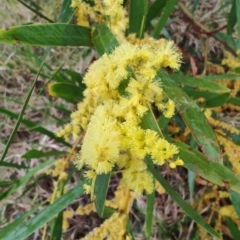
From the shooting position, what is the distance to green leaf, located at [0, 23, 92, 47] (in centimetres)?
85

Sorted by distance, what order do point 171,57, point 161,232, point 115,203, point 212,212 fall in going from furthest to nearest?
point 161,232, point 212,212, point 115,203, point 171,57

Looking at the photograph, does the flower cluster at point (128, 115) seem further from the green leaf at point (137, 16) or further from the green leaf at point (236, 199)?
the green leaf at point (236, 199)

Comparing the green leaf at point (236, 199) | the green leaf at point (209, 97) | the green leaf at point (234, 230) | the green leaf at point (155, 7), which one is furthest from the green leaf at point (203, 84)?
the green leaf at point (234, 230)

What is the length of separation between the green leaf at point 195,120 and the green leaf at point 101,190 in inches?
8.0

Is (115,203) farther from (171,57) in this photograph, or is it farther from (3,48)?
(3,48)

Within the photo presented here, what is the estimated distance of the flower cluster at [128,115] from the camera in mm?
704

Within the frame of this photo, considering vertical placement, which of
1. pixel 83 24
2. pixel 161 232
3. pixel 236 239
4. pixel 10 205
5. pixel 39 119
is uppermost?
pixel 39 119

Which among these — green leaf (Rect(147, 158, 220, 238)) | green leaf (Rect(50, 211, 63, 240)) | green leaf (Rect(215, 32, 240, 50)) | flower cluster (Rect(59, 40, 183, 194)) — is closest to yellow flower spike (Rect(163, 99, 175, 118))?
flower cluster (Rect(59, 40, 183, 194))

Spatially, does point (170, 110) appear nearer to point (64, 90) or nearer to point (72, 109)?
point (64, 90)

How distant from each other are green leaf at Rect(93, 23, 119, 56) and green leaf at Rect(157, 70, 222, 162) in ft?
0.44

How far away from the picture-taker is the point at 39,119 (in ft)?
6.42

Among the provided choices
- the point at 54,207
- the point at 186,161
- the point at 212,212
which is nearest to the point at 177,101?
the point at 186,161

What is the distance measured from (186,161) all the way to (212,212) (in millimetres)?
728

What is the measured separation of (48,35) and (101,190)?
0.34 m
